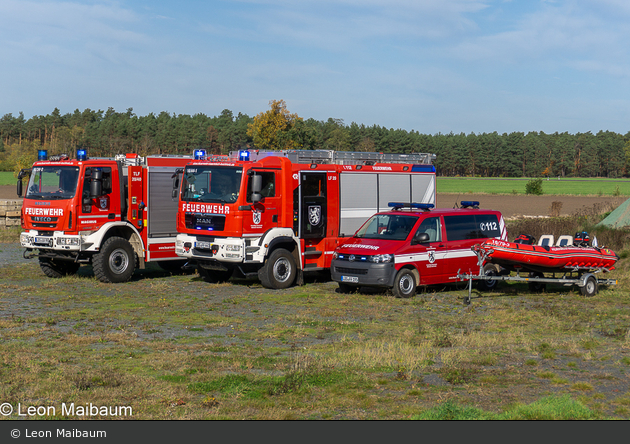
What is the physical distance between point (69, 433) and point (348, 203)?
1222 centimetres

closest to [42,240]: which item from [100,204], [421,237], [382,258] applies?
[100,204]

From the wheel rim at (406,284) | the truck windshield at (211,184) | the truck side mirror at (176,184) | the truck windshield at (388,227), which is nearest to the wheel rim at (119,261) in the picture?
the truck side mirror at (176,184)

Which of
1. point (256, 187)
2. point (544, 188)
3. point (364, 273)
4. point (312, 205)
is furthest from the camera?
point (544, 188)

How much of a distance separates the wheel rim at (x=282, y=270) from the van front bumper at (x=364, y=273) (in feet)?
5.58

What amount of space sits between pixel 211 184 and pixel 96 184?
284 centimetres

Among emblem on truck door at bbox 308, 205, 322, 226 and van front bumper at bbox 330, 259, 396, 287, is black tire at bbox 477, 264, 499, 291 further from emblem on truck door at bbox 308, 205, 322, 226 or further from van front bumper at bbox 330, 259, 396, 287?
emblem on truck door at bbox 308, 205, 322, 226

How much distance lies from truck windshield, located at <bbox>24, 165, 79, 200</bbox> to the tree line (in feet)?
354

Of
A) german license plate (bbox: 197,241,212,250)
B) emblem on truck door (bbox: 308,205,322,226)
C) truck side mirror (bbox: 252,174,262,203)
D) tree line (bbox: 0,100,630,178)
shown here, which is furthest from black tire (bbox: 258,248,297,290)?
tree line (bbox: 0,100,630,178)

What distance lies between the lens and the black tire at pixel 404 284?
14.3 m

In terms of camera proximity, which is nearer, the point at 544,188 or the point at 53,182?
the point at 53,182

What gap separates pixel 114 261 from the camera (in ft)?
55.4

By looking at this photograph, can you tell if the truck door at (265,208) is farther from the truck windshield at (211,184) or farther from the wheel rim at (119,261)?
the wheel rim at (119,261)

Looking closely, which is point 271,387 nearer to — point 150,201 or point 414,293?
point 414,293

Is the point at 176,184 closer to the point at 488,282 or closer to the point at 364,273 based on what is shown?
the point at 364,273
